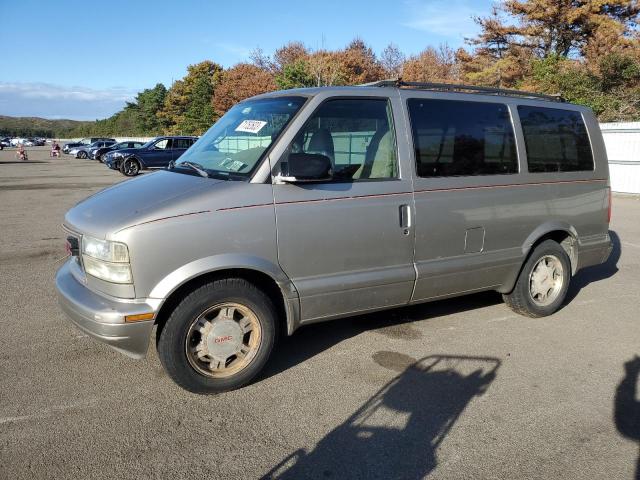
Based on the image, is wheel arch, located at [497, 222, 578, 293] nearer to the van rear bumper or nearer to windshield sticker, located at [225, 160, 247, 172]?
the van rear bumper

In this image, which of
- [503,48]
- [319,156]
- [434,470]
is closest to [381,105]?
[319,156]

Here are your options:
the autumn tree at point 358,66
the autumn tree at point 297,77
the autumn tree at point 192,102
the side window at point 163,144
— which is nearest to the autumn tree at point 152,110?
the autumn tree at point 192,102

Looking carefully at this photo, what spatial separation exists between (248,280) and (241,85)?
4917cm

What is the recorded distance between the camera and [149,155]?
23953 millimetres

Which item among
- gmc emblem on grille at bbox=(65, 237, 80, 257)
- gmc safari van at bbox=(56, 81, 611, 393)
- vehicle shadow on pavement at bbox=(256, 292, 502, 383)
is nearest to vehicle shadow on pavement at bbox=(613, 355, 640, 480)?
gmc safari van at bbox=(56, 81, 611, 393)

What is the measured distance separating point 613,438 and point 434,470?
1.19 meters

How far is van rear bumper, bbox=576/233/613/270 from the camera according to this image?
5.29 meters

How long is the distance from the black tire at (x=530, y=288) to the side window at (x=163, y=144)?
2201cm

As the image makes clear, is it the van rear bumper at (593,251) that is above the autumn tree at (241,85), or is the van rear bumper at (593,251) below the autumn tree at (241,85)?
below

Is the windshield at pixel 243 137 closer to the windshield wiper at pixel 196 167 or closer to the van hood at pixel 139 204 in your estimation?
the windshield wiper at pixel 196 167

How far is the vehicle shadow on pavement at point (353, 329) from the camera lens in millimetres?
4164

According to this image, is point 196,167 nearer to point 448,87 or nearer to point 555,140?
point 448,87

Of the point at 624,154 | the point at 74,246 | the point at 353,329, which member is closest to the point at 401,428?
the point at 353,329

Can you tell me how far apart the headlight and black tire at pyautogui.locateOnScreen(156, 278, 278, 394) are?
1.34ft
